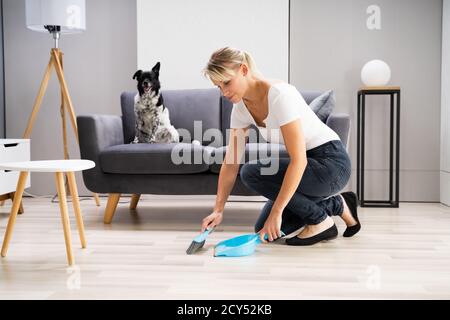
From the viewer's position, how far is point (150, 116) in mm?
3078

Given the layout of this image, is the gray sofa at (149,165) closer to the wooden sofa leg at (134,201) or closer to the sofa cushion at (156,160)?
the sofa cushion at (156,160)

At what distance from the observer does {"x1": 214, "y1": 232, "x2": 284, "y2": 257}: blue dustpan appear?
2.02 m

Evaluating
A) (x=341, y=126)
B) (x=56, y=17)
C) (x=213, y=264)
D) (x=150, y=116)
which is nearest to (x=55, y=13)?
(x=56, y=17)

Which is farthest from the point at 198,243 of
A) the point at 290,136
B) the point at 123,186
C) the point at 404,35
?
the point at 404,35

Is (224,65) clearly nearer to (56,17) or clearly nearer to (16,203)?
(16,203)

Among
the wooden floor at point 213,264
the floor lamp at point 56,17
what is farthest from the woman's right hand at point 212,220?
the floor lamp at point 56,17

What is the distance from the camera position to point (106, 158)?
106 inches

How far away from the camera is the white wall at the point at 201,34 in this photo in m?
3.73

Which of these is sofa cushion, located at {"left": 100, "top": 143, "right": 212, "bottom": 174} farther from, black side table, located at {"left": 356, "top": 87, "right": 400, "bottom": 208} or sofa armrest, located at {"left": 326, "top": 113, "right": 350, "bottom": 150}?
black side table, located at {"left": 356, "top": 87, "right": 400, "bottom": 208}

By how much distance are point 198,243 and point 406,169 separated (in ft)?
7.64

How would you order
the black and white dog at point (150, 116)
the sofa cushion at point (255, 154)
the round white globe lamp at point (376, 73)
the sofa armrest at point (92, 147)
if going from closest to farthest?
1. the sofa cushion at point (255, 154)
2. the sofa armrest at point (92, 147)
3. the black and white dog at point (150, 116)
4. the round white globe lamp at point (376, 73)

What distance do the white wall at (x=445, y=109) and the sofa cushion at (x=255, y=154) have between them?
5.29 ft

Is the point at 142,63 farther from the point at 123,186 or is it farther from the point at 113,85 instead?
the point at 123,186

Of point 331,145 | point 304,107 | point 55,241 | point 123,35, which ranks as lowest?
point 55,241
